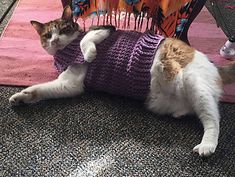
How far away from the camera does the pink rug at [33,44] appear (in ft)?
5.32

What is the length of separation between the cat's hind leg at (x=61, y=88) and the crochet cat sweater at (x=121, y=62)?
31 millimetres

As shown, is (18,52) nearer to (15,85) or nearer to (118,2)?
(15,85)

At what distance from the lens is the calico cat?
1.29 m

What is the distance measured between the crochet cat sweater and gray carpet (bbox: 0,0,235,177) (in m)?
0.10

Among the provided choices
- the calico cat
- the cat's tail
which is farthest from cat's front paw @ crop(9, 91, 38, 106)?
the cat's tail

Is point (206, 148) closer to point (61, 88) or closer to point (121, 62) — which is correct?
point (121, 62)

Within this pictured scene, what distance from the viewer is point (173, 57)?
1.36 meters

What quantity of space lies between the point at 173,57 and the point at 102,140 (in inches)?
17.6

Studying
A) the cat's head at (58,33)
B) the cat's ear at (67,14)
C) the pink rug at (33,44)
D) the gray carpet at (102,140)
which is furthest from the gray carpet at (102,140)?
the cat's ear at (67,14)

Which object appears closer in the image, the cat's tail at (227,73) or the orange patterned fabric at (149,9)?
the cat's tail at (227,73)

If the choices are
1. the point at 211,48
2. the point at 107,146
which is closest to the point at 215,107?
the point at 107,146

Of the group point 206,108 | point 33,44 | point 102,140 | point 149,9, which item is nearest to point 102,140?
point 102,140

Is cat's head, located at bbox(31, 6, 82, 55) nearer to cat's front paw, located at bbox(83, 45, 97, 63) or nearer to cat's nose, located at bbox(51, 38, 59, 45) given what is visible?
cat's nose, located at bbox(51, 38, 59, 45)

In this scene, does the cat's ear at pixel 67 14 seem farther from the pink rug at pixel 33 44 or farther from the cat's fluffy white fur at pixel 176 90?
the pink rug at pixel 33 44
